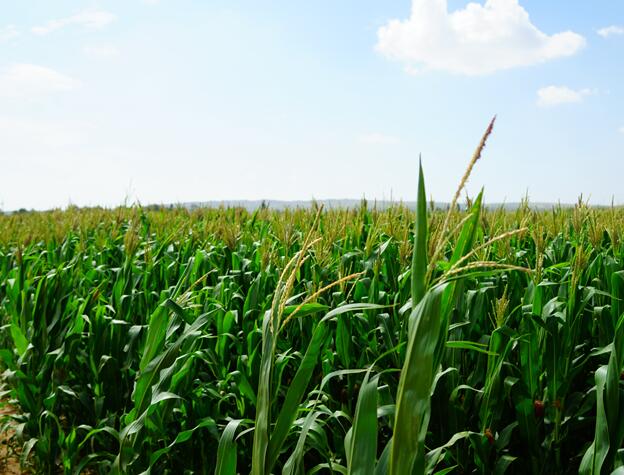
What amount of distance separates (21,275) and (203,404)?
2417 millimetres

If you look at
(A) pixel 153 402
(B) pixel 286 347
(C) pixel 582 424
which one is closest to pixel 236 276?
(B) pixel 286 347

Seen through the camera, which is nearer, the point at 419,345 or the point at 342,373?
the point at 419,345

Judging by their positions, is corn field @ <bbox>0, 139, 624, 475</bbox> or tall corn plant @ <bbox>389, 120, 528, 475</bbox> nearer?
tall corn plant @ <bbox>389, 120, 528, 475</bbox>

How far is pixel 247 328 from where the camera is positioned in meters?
3.12

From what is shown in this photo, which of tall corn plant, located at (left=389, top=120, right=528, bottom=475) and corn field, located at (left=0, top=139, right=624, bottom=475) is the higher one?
tall corn plant, located at (left=389, top=120, right=528, bottom=475)

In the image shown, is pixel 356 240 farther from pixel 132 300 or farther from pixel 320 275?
pixel 132 300

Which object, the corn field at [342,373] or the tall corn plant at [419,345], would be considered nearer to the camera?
the tall corn plant at [419,345]

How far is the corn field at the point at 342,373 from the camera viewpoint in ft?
5.07

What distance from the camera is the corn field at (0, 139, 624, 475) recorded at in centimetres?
154

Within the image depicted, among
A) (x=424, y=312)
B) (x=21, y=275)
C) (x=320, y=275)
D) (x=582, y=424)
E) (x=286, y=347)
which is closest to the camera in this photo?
(x=424, y=312)

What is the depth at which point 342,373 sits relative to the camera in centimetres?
180

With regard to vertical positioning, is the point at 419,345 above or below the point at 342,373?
above

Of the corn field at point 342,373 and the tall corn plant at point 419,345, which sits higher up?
the tall corn plant at point 419,345

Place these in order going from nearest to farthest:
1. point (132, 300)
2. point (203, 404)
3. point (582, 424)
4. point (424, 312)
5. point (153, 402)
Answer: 1. point (424, 312)
2. point (153, 402)
3. point (582, 424)
4. point (203, 404)
5. point (132, 300)
